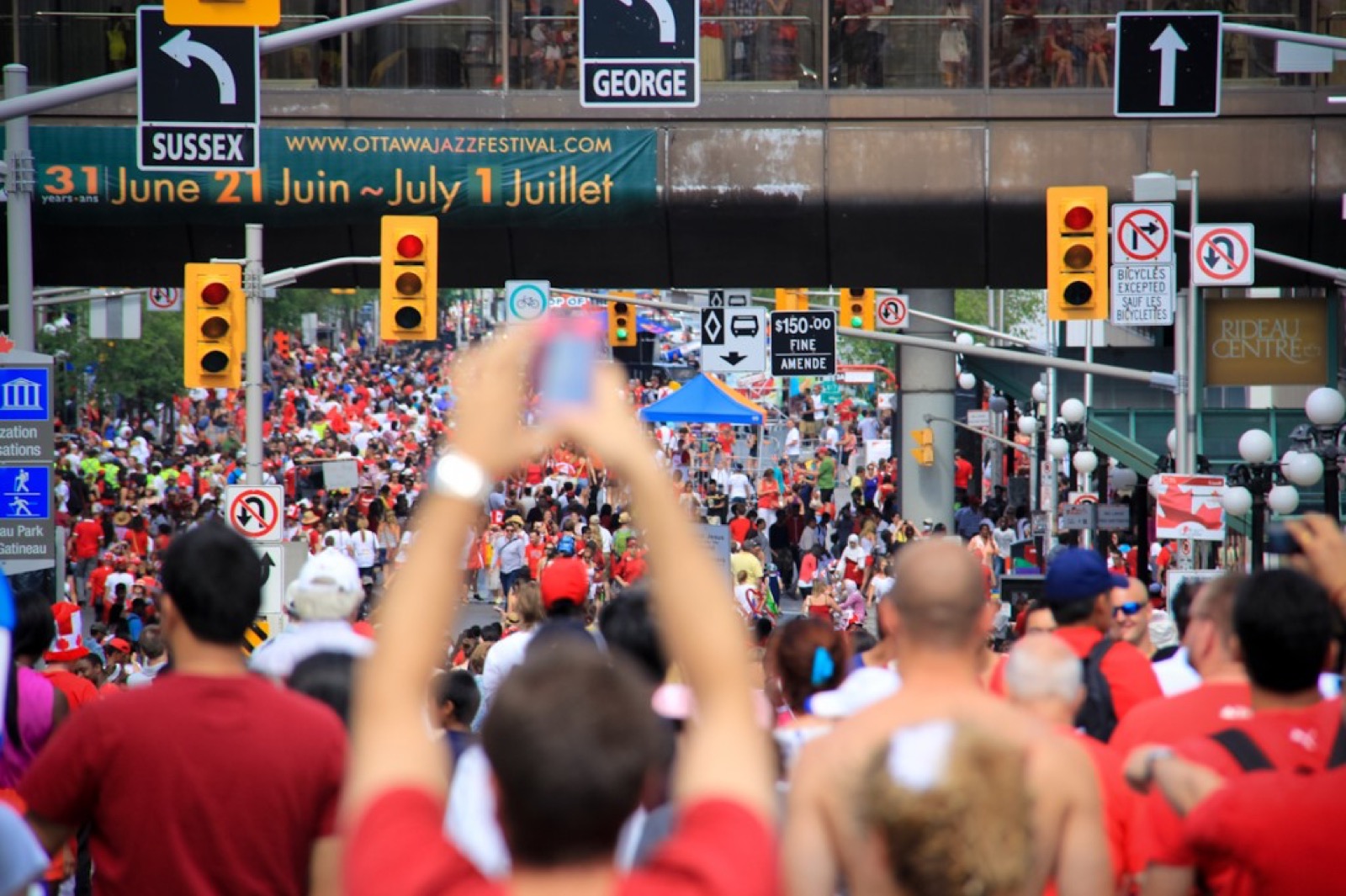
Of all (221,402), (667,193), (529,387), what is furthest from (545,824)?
(221,402)

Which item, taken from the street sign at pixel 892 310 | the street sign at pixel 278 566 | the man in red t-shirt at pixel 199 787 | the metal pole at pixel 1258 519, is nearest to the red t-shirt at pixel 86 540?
the street sign at pixel 278 566

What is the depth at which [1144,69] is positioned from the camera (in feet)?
48.9

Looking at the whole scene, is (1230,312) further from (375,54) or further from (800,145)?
(375,54)

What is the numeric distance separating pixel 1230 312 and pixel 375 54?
39.3 feet

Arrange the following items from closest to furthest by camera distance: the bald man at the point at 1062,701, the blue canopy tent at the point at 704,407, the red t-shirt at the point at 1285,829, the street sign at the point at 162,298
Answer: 1. the red t-shirt at the point at 1285,829
2. the bald man at the point at 1062,701
3. the blue canopy tent at the point at 704,407
4. the street sign at the point at 162,298

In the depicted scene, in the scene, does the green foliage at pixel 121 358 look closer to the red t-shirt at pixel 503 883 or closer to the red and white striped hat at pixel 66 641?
the red and white striped hat at pixel 66 641

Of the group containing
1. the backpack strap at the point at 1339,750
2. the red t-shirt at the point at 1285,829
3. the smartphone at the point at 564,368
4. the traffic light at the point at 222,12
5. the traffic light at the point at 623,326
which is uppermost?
the traffic light at the point at 222,12

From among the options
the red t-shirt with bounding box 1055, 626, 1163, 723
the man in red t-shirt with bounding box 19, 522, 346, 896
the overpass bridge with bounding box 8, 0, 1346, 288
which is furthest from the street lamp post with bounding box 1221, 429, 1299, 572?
the man in red t-shirt with bounding box 19, 522, 346, 896

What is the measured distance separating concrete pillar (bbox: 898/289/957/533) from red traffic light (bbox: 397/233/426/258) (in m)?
15.8

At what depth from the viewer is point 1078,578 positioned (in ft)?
22.0

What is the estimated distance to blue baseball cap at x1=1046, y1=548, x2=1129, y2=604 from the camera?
668 cm

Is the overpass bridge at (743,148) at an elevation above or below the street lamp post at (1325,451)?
above

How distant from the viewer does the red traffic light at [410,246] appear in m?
22.2

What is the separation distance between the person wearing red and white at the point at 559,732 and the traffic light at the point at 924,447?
109ft
